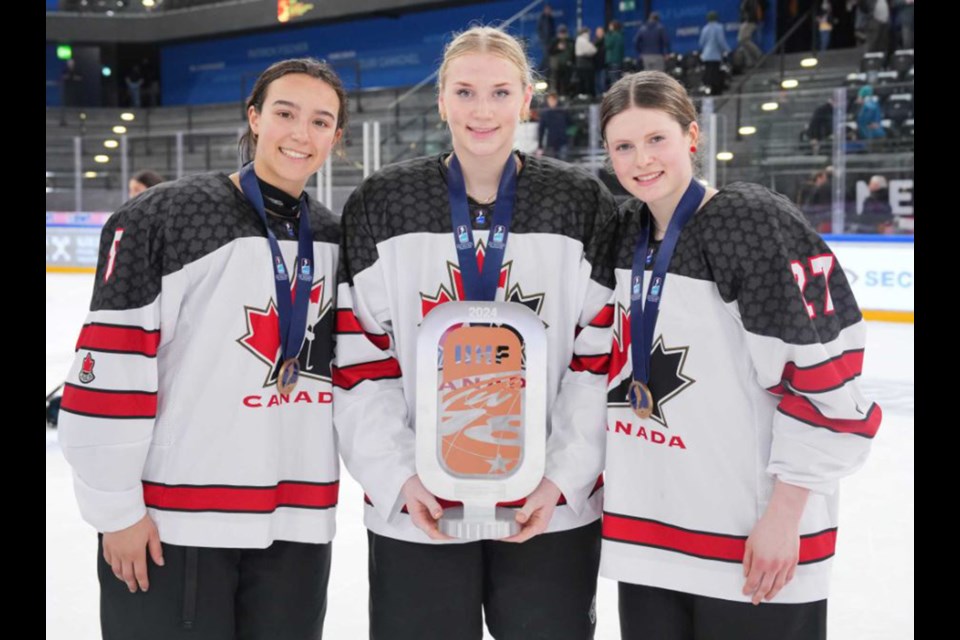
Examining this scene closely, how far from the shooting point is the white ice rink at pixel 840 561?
258 cm

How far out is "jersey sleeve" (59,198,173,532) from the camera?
61.5 inches

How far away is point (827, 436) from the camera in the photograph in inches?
58.3

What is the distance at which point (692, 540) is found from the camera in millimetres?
1590

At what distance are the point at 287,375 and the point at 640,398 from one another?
61 centimetres

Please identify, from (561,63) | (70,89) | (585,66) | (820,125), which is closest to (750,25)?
(585,66)

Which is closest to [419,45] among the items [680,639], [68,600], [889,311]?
[889,311]

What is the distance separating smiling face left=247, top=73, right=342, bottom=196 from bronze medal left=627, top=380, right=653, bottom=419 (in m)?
0.71

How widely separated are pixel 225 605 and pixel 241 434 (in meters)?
0.30

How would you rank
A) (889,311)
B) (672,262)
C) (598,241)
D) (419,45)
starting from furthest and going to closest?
1. (419,45)
2. (889,311)
3. (598,241)
4. (672,262)

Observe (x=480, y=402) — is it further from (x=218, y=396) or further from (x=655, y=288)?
(x=218, y=396)

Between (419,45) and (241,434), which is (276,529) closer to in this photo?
(241,434)

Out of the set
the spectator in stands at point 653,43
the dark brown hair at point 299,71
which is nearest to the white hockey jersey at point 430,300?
the dark brown hair at point 299,71

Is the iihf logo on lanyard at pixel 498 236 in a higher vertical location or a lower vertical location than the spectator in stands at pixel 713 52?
lower

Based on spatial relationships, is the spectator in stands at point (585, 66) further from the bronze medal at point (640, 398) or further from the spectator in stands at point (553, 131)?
the bronze medal at point (640, 398)
